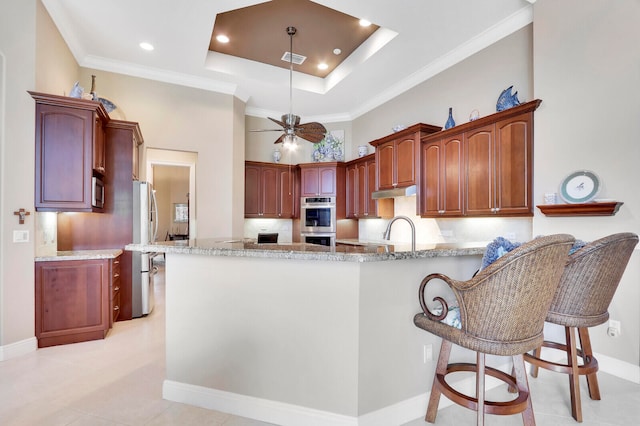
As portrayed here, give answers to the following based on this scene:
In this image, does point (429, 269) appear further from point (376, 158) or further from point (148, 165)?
point (148, 165)

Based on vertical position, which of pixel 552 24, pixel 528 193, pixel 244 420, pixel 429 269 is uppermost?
pixel 552 24

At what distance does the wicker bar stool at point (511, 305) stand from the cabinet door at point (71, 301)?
3263mm

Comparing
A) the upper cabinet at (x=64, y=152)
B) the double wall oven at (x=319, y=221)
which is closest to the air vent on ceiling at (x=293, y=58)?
the double wall oven at (x=319, y=221)

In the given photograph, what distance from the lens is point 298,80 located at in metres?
5.15

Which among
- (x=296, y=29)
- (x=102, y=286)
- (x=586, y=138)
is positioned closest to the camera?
(x=586, y=138)

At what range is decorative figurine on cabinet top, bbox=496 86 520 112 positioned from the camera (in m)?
3.20

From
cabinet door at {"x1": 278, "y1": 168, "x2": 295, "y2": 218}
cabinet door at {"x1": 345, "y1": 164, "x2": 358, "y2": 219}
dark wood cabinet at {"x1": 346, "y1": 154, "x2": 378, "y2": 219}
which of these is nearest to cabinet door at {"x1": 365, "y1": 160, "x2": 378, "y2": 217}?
dark wood cabinet at {"x1": 346, "y1": 154, "x2": 378, "y2": 219}

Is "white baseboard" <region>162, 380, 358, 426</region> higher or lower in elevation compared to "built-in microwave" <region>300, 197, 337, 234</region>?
lower

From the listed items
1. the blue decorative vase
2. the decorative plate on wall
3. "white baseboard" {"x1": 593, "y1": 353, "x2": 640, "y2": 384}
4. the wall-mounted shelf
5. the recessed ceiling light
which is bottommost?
"white baseboard" {"x1": 593, "y1": 353, "x2": 640, "y2": 384}

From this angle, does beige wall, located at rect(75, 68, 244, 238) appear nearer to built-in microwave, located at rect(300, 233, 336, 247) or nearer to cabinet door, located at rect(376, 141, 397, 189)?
built-in microwave, located at rect(300, 233, 336, 247)

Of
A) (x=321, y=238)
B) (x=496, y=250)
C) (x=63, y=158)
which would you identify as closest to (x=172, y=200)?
(x=321, y=238)

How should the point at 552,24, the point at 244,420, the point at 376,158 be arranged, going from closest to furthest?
1. the point at 244,420
2. the point at 552,24
3. the point at 376,158

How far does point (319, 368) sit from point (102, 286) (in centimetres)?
260

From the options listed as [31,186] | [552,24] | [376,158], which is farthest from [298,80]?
[31,186]
